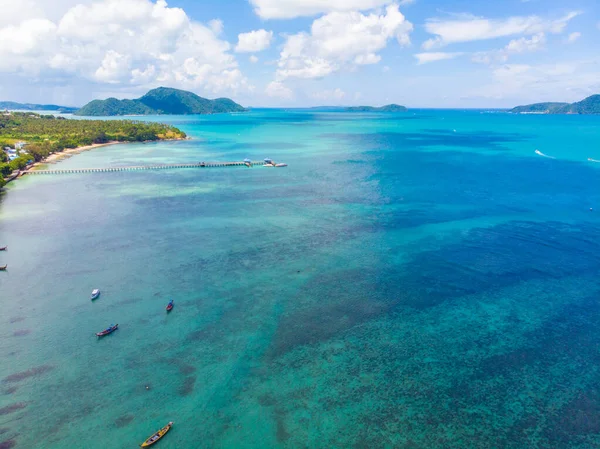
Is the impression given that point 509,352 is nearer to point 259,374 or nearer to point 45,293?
point 259,374

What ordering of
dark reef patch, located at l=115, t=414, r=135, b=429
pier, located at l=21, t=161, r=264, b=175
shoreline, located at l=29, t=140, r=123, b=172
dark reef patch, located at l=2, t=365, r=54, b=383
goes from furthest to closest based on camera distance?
shoreline, located at l=29, t=140, r=123, b=172 → pier, located at l=21, t=161, r=264, b=175 → dark reef patch, located at l=2, t=365, r=54, b=383 → dark reef patch, located at l=115, t=414, r=135, b=429

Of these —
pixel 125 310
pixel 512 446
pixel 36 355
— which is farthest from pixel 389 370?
pixel 36 355

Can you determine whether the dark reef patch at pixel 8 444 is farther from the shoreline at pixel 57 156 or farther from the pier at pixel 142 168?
the pier at pixel 142 168

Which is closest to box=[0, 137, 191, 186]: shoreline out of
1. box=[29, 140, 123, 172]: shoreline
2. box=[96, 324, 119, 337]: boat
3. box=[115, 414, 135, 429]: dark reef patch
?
box=[29, 140, 123, 172]: shoreline

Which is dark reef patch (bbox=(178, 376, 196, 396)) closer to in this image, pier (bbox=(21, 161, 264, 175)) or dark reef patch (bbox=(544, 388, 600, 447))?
dark reef patch (bbox=(544, 388, 600, 447))

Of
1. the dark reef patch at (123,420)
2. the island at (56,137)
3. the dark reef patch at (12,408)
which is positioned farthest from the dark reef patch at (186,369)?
the island at (56,137)

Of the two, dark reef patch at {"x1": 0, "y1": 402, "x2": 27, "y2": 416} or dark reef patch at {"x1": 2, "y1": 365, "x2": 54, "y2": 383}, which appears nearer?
dark reef patch at {"x1": 0, "y1": 402, "x2": 27, "y2": 416}

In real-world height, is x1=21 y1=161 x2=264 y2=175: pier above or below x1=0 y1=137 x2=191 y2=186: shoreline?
below
